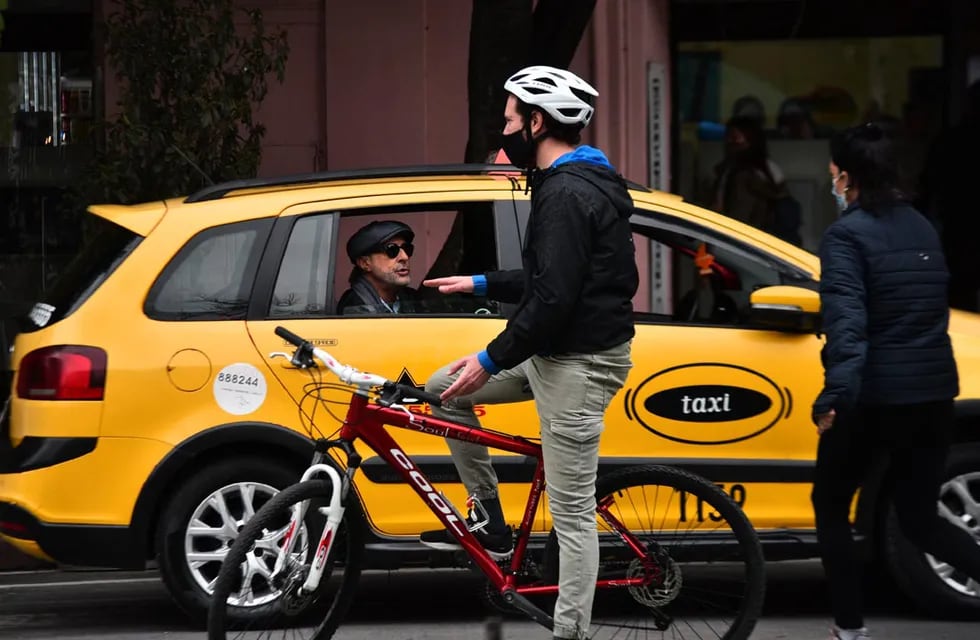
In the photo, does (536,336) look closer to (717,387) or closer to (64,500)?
(717,387)

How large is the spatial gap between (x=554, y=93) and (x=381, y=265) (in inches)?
72.2

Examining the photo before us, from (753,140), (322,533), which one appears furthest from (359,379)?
(753,140)

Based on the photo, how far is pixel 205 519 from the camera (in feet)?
21.5

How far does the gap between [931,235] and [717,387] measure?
116 centimetres

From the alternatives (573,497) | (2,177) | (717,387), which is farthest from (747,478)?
(2,177)

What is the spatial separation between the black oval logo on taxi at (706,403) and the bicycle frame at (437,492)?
40.6 inches

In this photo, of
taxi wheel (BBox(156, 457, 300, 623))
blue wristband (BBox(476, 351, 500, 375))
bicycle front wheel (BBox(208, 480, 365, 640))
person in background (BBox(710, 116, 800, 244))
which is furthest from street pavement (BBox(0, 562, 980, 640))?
person in background (BBox(710, 116, 800, 244))

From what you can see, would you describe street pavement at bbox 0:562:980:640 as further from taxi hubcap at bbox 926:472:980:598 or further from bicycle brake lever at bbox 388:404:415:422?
bicycle brake lever at bbox 388:404:415:422

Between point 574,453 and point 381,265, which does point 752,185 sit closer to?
Result: point 381,265

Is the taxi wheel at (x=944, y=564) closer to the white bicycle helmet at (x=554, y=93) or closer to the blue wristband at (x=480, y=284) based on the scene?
the blue wristband at (x=480, y=284)

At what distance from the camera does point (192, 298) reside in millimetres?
6691

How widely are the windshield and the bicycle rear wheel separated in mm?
2206

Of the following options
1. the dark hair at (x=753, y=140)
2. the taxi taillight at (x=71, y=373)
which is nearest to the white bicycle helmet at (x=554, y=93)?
the taxi taillight at (x=71, y=373)

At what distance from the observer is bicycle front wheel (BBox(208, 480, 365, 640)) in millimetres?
5352
